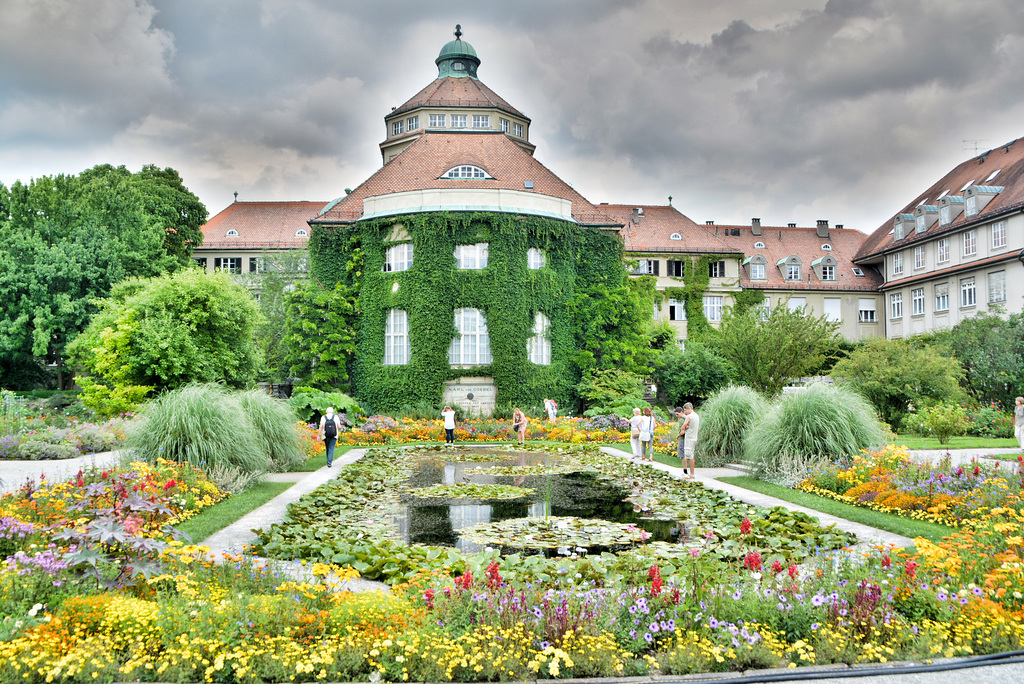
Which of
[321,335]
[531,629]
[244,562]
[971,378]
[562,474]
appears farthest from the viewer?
[321,335]

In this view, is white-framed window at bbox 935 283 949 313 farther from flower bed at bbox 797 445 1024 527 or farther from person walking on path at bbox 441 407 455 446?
flower bed at bbox 797 445 1024 527

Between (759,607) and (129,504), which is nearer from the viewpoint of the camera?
(759,607)

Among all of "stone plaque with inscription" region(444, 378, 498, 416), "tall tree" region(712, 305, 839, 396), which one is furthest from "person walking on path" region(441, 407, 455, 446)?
"tall tree" region(712, 305, 839, 396)

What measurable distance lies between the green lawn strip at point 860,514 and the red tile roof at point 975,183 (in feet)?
102

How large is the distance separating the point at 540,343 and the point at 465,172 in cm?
934

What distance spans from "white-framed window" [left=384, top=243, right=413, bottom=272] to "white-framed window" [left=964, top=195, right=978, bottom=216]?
30678 mm

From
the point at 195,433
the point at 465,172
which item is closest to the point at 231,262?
the point at 465,172

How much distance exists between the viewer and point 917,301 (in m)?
44.9

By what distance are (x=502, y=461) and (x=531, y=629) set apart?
1406cm

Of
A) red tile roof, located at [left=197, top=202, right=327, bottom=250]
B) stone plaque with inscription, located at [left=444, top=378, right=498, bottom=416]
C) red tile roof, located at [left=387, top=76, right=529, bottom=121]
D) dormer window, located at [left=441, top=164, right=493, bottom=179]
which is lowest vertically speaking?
stone plaque with inscription, located at [left=444, top=378, right=498, bottom=416]

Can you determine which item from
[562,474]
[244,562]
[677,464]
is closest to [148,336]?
[562,474]

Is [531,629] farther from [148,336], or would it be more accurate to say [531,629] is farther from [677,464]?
[148,336]

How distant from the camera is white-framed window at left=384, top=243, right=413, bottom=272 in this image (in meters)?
33.4

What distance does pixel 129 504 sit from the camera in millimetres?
7527
